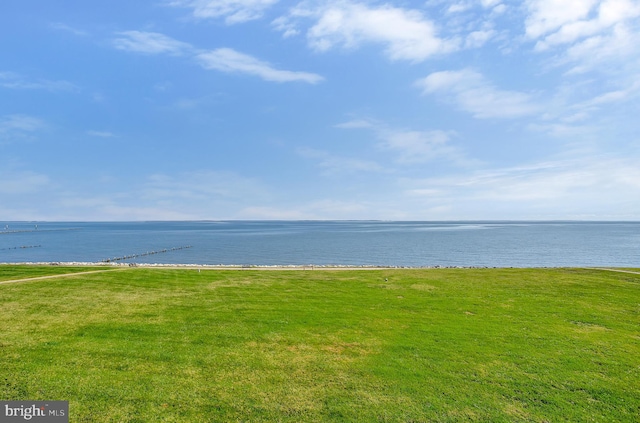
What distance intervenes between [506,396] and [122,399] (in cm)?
1378

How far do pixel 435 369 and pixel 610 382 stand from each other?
6.75 m

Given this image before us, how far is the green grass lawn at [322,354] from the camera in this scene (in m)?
10.9

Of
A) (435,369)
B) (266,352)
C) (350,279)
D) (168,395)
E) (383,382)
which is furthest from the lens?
(350,279)

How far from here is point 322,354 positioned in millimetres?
14578

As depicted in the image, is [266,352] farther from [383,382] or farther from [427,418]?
[427,418]

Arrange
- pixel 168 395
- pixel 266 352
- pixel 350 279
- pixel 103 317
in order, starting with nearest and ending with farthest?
pixel 168 395 → pixel 266 352 → pixel 103 317 → pixel 350 279

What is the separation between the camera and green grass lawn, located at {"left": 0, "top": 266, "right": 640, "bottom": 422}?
35.6 ft

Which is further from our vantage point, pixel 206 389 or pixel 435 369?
pixel 435 369

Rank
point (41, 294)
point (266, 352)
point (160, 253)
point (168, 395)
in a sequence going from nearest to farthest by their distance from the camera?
point (168, 395)
point (266, 352)
point (41, 294)
point (160, 253)

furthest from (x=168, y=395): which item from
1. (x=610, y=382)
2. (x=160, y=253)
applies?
(x=160, y=253)

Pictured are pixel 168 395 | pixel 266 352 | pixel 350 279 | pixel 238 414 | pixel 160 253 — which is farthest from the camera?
pixel 160 253

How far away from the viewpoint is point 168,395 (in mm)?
11203

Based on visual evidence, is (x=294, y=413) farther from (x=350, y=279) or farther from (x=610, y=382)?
(x=350, y=279)

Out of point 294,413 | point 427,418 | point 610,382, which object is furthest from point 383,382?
point 610,382
